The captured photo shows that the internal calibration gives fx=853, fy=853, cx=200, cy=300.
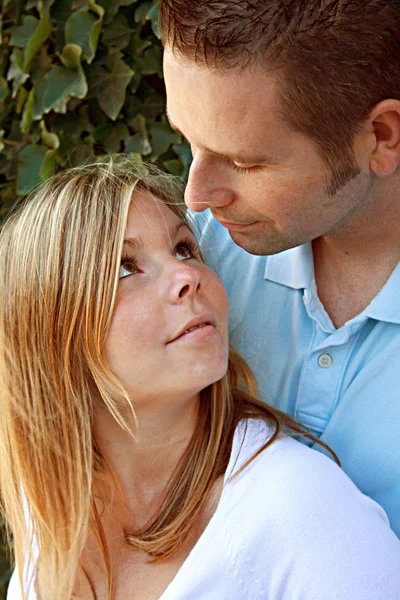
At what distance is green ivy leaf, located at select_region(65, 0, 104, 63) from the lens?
199cm

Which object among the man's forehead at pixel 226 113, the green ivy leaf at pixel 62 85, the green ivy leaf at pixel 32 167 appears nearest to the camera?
the man's forehead at pixel 226 113

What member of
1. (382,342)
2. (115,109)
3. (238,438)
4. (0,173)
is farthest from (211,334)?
(0,173)

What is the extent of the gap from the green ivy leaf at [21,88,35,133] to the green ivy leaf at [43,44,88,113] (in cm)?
6

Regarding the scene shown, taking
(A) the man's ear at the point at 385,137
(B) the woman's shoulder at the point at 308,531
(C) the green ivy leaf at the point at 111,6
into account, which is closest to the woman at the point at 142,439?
(B) the woman's shoulder at the point at 308,531

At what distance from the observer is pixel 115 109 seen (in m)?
2.03

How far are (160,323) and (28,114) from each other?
959mm

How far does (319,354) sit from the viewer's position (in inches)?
62.2

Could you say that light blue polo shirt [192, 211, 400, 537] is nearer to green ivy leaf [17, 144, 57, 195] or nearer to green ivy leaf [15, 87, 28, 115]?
green ivy leaf [17, 144, 57, 195]

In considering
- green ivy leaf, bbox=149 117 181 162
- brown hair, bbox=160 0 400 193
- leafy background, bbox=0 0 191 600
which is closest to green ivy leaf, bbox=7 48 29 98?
leafy background, bbox=0 0 191 600

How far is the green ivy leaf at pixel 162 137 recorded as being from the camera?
209cm

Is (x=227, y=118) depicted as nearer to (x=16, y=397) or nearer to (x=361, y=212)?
(x=361, y=212)

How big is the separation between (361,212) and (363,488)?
1.61 ft

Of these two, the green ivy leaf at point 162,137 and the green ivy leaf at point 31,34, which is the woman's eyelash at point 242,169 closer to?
the green ivy leaf at point 162,137

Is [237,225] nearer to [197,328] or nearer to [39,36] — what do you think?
[197,328]
